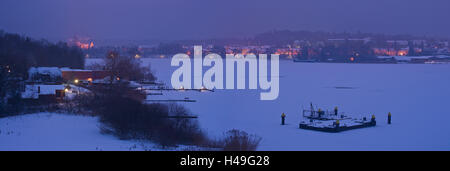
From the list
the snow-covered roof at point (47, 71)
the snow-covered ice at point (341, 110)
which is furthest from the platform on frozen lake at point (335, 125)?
the snow-covered roof at point (47, 71)

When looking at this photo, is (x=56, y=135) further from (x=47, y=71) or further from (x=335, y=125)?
(x=47, y=71)

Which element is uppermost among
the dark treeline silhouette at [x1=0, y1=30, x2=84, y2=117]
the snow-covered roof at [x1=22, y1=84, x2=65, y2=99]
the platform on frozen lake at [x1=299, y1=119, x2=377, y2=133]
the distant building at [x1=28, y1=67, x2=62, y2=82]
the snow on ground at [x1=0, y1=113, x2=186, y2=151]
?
the dark treeline silhouette at [x1=0, y1=30, x2=84, y2=117]

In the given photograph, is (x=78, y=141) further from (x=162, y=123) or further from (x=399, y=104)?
(x=399, y=104)

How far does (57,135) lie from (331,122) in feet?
22.2

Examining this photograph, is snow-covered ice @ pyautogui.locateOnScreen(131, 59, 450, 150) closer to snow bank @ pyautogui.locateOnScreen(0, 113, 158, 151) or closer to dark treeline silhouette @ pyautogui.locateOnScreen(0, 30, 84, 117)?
snow bank @ pyautogui.locateOnScreen(0, 113, 158, 151)

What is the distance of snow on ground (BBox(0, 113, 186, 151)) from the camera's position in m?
7.72

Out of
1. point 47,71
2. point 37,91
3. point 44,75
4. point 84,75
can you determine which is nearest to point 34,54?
point 84,75

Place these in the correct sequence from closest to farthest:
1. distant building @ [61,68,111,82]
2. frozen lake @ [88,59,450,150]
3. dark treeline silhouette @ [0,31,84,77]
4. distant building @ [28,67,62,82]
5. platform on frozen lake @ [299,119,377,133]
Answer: frozen lake @ [88,59,450,150]
platform on frozen lake @ [299,119,377,133]
distant building @ [28,67,62,82]
distant building @ [61,68,111,82]
dark treeline silhouette @ [0,31,84,77]

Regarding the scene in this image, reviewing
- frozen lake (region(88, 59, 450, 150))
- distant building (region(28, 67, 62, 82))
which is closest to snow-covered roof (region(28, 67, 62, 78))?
distant building (region(28, 67, 62, 82))

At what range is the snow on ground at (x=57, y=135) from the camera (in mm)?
7719

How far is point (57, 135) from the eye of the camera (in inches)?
349

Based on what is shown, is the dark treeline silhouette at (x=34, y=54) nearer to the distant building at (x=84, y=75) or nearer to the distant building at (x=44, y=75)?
the distant building at (x=44, y=75)

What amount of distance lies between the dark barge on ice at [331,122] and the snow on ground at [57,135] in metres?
4.76

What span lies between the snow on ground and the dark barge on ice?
15.6ft
